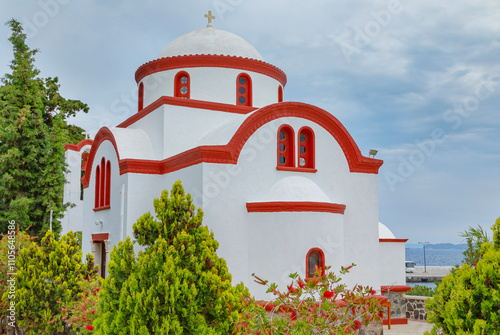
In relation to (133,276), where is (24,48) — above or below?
above

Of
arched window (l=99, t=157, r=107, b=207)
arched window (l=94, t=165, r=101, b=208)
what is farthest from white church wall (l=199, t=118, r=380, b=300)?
arched window (l=94, t=165, r=101, b=208)

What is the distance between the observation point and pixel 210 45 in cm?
1518

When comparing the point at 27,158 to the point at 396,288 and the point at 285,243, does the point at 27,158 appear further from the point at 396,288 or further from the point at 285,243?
the point at 396,288

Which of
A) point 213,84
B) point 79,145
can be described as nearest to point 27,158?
point 79,145

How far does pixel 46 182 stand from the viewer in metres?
17.5

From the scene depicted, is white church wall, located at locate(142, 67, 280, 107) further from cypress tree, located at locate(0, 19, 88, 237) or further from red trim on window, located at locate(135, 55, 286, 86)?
cypress tree, located at locate(0, 19, 88, 237)

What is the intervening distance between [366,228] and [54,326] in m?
7.89

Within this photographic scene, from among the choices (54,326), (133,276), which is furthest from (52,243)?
(133,276)

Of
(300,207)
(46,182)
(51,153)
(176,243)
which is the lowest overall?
(176,243)

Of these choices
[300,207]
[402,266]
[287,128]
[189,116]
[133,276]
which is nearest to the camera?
[133,276]

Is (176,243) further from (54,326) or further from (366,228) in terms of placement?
(366,228)

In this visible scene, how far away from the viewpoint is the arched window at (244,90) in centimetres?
1493

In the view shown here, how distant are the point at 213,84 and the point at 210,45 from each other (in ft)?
4.79

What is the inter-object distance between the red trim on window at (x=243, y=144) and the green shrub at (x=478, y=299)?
268 inches
